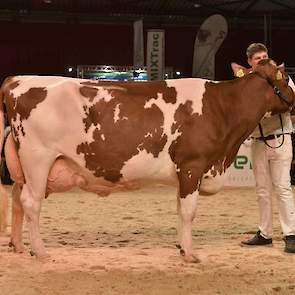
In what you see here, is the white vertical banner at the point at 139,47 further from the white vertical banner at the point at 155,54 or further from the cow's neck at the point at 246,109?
the cow's neck at the point at 246,109

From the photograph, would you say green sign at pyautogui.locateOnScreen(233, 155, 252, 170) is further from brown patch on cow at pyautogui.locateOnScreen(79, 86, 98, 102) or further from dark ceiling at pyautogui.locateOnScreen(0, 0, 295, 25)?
dark ceiling at pyautogui.locateOnScreen(0, 0, 295, 25)

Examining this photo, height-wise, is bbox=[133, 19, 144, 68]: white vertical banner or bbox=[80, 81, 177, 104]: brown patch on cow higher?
bbox=[133, 19, 144, 68]: white vertical banner

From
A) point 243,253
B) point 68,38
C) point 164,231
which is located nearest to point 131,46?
point 68,38

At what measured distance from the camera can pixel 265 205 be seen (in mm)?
4742

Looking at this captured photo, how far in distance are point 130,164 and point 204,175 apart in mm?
577

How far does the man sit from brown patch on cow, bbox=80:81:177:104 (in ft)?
2.69

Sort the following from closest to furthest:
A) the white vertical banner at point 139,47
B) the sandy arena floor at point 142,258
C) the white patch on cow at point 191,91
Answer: the sandy arena floor at point 142,258
the white patch on cow at point 191,91
the white vertical banner at point 139,47

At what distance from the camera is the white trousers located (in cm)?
453

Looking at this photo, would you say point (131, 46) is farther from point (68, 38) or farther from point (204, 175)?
point (204, 175)

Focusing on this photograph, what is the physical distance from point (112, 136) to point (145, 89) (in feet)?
1.51

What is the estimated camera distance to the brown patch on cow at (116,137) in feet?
13.5

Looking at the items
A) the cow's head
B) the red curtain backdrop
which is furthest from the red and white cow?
the red curtain backdrop

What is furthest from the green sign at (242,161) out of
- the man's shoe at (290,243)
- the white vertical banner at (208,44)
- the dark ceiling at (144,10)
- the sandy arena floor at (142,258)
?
the dark ceiling at (144,10)

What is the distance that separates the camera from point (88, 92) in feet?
13.7
